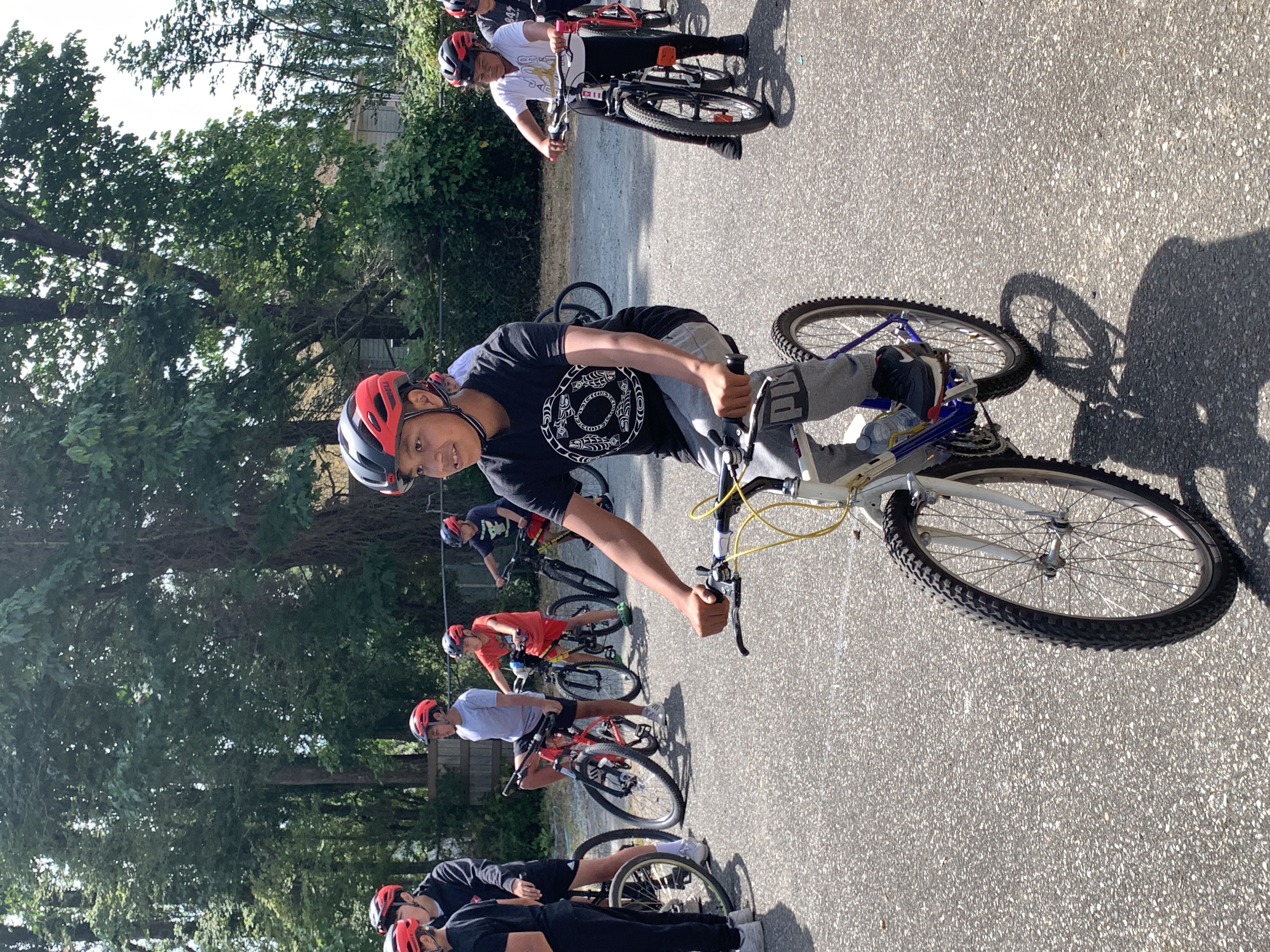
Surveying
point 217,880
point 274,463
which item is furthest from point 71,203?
point 217,880

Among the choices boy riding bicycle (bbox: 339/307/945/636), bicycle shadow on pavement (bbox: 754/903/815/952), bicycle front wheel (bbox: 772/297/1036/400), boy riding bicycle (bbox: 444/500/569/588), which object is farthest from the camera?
boy riding bicycle (bbox: 444/500/569/588)

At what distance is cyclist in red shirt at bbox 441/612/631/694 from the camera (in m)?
9.95

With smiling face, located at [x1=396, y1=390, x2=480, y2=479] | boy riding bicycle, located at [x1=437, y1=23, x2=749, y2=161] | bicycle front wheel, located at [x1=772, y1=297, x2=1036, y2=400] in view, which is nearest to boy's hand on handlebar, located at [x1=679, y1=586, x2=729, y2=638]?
smiling face, located at [x1=396, y1=390, x2=480, y2=479]

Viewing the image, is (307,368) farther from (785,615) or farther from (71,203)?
(785,615)

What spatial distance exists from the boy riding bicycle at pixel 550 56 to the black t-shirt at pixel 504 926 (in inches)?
245

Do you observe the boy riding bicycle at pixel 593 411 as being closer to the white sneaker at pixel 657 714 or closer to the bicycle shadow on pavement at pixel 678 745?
the bicycle shadow on pavement at pixel 678 745

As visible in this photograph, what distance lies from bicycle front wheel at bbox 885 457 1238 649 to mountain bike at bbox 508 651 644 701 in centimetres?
606

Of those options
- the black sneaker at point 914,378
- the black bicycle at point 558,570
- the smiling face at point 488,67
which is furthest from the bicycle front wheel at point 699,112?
the black bicycle at point 558,570

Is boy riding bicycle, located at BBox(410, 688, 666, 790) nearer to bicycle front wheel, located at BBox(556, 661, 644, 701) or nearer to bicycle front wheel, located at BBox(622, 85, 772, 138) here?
bicycle front wheel, located at BBox(556, 661, 644, 701)

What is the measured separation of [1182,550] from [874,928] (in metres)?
2.85

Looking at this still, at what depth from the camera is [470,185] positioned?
1504 centimetres

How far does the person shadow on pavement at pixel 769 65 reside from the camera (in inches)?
295

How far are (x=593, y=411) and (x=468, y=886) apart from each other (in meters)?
5.38

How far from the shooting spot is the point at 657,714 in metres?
9.27
